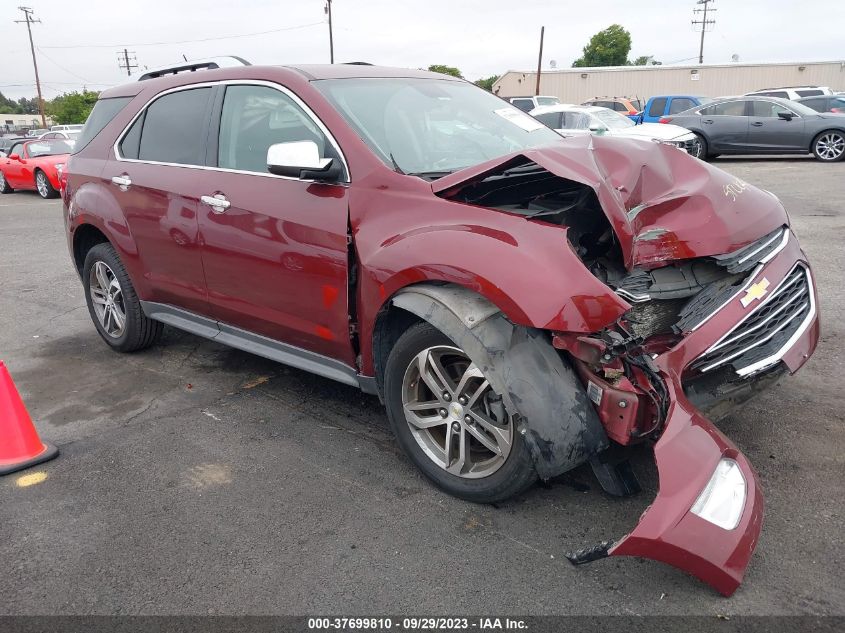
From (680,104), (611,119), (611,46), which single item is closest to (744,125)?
(611,119)

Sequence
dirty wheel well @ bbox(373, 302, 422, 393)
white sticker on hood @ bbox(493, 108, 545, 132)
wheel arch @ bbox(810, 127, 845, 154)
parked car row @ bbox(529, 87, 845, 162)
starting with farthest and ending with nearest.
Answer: wheel arch @ bbox(810, 127, 845, 154)
parked car row @ bbox(529, 87, 845, 162)
white sticker on hood @ bbox(493, 108, 545, 132)
dirty wheel well @ bbox(373, 302, 422, 393)

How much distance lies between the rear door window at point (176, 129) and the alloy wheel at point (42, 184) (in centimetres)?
1476

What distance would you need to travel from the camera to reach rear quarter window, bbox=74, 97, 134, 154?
489 cm

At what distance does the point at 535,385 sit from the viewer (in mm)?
2609

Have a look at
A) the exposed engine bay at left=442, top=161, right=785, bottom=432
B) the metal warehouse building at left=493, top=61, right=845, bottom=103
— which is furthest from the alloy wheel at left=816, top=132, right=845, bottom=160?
the metal warehouse building at left=493, top=61, right=845, bottom=103

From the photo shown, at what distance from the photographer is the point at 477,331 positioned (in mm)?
2729

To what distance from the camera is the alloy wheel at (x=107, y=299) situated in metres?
5.03

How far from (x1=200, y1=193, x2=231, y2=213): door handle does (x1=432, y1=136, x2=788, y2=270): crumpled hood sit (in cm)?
134

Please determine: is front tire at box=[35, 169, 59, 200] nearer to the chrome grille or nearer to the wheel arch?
the chrome grille

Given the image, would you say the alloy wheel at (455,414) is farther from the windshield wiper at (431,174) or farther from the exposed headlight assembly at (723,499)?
the windshield wiper at (431,174)

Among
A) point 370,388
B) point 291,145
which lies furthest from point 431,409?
point 291,145

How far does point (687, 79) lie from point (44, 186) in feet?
122

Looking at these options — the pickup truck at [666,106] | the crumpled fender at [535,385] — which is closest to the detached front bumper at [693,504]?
the crumpled fender at [535,385]

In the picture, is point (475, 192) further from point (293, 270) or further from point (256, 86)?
point (256, 86)
